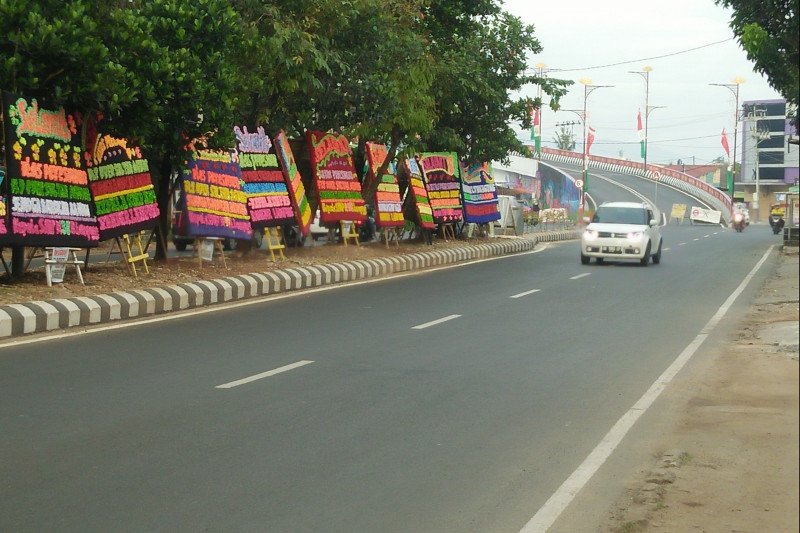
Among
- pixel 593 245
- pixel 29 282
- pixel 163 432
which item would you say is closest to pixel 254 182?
pixel 29 282

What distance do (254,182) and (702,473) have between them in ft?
55.6

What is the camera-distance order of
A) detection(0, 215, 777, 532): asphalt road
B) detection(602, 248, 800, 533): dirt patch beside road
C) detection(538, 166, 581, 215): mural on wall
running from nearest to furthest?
1. detection(602, 248, 800, 533): dirt patch beside road
2. detection(0, 215, 777, 532): asphalt road
3. detection(538, 166, 581, 215): mural on wall

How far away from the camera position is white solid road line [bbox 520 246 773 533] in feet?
18.4

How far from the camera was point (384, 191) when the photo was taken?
29.4 metres

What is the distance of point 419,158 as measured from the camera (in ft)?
107

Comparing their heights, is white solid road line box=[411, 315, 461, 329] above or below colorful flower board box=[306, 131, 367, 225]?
below

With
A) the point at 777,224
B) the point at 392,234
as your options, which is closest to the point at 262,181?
the point at 392,234

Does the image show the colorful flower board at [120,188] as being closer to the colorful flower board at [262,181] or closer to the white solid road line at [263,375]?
the colorful flower board at [262,181]

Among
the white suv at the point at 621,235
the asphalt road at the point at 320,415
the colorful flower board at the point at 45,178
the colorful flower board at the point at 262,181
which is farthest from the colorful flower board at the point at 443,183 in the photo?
the asphalt road at the point at 320,415

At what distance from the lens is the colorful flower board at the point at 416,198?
3177 centimetres

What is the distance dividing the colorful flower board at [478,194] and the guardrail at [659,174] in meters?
57.4

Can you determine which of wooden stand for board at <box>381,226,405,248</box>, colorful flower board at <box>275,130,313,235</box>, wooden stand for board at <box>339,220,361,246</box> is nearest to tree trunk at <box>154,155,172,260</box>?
colorful flower board at <box>275,130,313,235</box>

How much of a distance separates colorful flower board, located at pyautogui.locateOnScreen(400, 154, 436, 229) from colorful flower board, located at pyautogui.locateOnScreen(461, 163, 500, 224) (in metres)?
3.31

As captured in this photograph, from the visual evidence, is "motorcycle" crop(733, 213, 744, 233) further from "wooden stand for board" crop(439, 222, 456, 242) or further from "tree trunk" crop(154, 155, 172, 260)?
"tree trunk" crop(154, 155, 172, 260)
